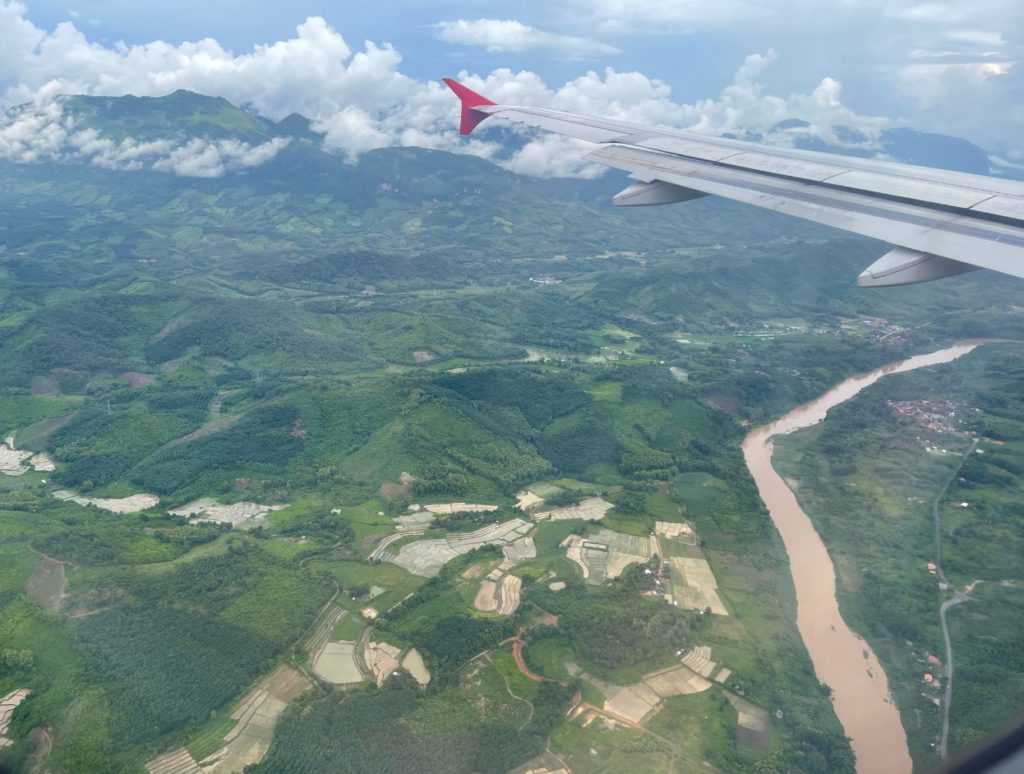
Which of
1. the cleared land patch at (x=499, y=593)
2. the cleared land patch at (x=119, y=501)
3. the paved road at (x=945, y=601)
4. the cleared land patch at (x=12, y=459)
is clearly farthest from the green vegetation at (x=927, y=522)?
the cleared land patch at (x=12, y=459)

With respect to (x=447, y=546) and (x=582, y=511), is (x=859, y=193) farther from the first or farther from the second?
(x=582, y=511)

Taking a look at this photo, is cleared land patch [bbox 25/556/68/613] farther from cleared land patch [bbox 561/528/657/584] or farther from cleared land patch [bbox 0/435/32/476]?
cleared land patch [bbox 561/528/657/584]

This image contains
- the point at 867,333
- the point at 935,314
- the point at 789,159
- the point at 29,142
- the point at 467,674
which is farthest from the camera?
the point at 29,142

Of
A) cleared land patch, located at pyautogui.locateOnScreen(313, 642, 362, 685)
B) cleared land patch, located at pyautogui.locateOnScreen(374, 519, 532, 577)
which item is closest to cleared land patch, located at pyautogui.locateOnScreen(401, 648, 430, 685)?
cleared land patch, located at pyautogui.locateOnScreen(313, 642, 362, 685)

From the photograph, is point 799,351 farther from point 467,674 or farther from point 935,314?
point 467,674

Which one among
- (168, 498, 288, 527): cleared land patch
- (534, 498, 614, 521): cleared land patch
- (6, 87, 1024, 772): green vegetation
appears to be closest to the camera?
(6, 87, 1024, 772): green vegetation

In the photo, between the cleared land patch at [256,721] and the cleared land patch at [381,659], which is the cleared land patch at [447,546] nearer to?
the cleared land patch at [381,659]

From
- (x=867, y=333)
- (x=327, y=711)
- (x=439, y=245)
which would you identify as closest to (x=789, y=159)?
(x=327, y=711)
